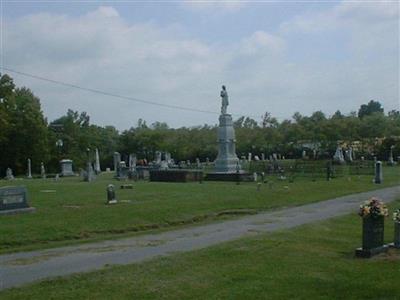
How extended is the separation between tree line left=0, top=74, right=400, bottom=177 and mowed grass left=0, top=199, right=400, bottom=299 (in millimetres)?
55834

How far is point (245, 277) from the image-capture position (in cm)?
936

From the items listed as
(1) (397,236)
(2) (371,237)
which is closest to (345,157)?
(1) (397,236)

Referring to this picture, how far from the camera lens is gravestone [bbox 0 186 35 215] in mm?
17547

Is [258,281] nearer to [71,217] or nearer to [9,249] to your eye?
[9,249]

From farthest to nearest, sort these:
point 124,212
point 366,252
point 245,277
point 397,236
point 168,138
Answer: point 168,138 < point 124,212 < point 397,236 < point 366,252 < point 245,277

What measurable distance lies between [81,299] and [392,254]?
685cm

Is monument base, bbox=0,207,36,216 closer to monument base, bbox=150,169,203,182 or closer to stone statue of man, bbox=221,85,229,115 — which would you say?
monument base, bbox=150,169,203,182

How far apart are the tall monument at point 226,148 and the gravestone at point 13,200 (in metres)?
23.2

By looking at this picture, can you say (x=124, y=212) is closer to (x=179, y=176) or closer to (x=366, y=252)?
(x=366, y=252)

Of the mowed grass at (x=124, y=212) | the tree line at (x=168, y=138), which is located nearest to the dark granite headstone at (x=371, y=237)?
the mowed grass at (x=124, y=212)

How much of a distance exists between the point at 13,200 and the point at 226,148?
2532 cm

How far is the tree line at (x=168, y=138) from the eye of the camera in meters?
69.6

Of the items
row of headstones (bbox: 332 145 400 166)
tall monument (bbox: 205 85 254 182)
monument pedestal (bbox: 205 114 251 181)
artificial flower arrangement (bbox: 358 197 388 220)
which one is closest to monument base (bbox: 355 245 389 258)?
artificial flower arrangement (bbox: 358 197 388 220)

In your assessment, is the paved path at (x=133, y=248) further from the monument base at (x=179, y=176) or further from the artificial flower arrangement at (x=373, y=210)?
the monument base at (x=179, y=176)
